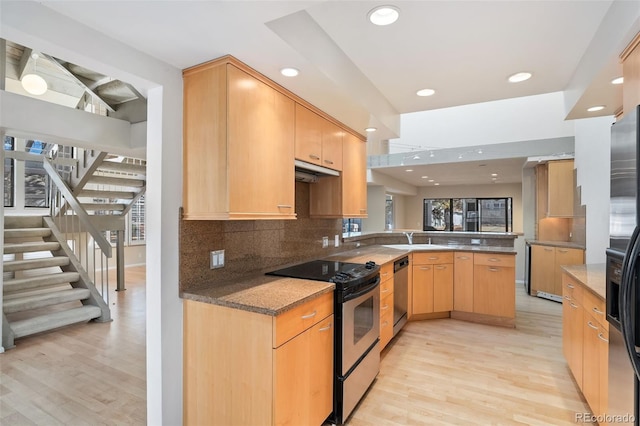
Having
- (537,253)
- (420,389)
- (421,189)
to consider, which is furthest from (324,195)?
(421,189)

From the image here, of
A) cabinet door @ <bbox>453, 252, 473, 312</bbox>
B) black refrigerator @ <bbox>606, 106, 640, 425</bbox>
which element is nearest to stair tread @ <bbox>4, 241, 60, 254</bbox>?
cabinet door @ <bbox>453, 252, 473, 312</bbox>

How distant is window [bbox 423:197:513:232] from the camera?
952 cm

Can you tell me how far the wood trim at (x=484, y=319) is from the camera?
12.5 ft

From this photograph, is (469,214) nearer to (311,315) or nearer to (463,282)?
(463,282)

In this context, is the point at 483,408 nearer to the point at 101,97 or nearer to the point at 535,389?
the point at 535,389

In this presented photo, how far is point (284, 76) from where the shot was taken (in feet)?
6.48

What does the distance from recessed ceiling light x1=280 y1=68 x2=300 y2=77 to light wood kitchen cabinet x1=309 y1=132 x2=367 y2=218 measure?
113 centimetres

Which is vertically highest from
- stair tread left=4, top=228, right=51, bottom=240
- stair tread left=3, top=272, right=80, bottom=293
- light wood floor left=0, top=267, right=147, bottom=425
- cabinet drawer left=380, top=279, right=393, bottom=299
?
stair tread left=4, top=228, right=51, bottom=240

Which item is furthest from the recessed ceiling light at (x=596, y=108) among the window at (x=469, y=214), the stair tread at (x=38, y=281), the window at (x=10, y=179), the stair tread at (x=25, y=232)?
the window at (x=10, y=179)

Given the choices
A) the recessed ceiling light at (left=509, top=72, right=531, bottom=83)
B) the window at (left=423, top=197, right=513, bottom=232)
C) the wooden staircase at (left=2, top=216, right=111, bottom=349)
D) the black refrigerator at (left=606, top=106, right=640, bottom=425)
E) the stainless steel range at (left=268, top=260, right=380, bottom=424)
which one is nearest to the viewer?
the black refrigerator at (left=606, top=106, right=640, bottom=425)

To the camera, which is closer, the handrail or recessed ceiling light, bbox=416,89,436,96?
recessed ceiling light, bbox=416,89,436,96

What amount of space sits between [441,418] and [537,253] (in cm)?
445

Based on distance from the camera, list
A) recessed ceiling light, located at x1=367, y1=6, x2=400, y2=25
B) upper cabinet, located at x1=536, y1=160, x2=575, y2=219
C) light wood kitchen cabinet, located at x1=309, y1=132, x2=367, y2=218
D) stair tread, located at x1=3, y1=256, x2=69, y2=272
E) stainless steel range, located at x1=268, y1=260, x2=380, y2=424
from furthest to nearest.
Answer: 1. upper cabinet, located at x1=536, y1=160, x2=575, y2=219
2. stair tread, located at x1=3, y1=256, x2=69, y2=272
3. light wood kitchen cabinet, located at x1=309, y1=132, x2=367, y2=218
4. stainless steel range, located at x1=268, y1=260, x2=380, y2=424
5. recessed ceiling light, located at x1=367, y1=6, x2=400, y2=25

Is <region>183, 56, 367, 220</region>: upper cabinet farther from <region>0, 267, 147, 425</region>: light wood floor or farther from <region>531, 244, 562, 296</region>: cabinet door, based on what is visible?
<region>531, 244, 562, 296</region>: cabinet door
